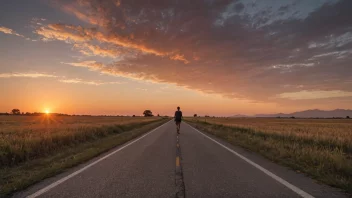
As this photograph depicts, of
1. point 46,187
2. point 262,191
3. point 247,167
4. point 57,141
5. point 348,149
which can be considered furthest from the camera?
point 57,141

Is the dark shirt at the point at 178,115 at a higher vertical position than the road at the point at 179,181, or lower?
higher

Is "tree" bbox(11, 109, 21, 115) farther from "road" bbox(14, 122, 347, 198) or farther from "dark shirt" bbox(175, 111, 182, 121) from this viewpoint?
"road" bbox(14, 122, 347, 198)

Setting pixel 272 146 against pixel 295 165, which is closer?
pixel 295 165

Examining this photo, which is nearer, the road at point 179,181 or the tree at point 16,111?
the road at point 179,181

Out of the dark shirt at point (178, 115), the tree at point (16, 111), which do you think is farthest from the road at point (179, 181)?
the tree at point (16, 111)

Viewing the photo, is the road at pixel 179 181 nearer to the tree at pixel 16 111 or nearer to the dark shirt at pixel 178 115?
the dark shirt at pixel 178 115

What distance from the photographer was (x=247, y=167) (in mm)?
8125

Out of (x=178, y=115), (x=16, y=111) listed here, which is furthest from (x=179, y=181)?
(x=16, y=111)

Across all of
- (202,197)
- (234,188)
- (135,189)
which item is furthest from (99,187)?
(234,188)

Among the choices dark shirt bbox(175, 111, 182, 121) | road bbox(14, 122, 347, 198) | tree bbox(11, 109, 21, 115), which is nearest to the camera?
road bbox(14, 122, 347, 198)

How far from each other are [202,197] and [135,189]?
152 cm

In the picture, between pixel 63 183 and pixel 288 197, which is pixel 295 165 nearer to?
pixel 288 197

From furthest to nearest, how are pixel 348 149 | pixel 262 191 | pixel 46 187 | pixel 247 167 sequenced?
1. pixel 348 149
2. pixel 247 167
3. pixel 46 187
4. pixel 262 191

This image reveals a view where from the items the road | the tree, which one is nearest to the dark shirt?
the road
